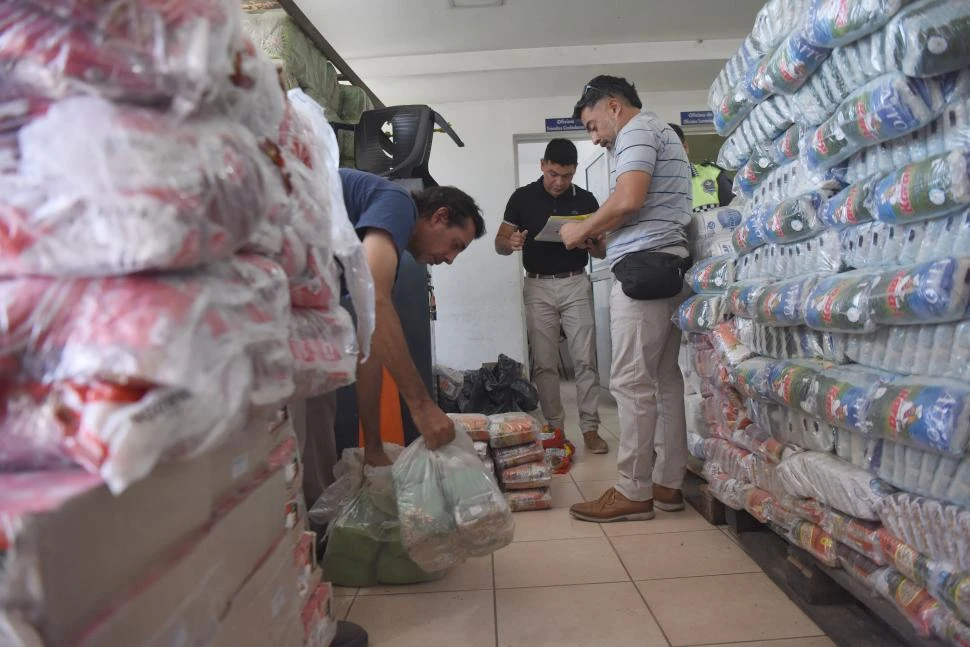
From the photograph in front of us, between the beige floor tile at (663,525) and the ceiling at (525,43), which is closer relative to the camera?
the beige floor tile at (663,525)

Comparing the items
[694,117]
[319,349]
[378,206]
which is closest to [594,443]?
[378,206]

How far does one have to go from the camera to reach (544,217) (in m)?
3.45

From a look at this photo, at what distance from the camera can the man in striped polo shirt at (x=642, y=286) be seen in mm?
2057

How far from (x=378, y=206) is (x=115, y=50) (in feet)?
4.05

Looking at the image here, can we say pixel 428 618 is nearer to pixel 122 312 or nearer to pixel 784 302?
pixel 784 302

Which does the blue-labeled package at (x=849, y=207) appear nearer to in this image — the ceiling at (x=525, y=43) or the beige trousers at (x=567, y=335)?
the beige trousers at (x=567, y=335)

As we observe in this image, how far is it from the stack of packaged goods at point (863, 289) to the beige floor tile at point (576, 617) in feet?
1.36

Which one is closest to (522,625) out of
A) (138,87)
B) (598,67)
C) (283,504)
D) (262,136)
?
(283,504)

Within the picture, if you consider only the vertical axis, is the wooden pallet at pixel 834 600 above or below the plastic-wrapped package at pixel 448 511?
below

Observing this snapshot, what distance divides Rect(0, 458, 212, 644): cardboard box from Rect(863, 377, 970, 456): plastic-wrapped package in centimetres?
103

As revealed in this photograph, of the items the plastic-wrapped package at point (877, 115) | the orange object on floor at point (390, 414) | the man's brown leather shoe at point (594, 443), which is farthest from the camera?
the man's brown leather shoe at point (594, 443)

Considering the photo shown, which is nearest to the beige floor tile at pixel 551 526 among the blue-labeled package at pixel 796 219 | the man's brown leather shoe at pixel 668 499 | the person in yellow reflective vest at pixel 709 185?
the man's brown leather shoe at pixel 668 499

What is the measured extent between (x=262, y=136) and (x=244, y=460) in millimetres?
373

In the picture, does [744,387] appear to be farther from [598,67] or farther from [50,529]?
[598,67]
